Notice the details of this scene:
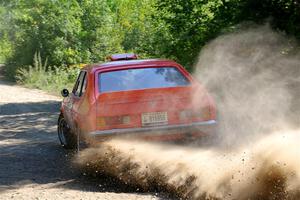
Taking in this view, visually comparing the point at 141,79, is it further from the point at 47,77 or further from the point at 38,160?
the point at 47,77

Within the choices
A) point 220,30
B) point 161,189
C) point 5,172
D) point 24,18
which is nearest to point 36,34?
point 24,18

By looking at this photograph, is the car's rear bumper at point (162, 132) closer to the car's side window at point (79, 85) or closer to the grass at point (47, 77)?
the car's side window at point (79, 85)

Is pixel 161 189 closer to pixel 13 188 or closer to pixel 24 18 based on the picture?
pixel 13 188

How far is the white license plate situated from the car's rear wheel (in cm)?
239

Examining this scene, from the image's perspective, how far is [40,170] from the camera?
335 inches

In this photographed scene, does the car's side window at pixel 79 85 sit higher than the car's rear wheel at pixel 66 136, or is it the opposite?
the car's side window at pixel 79 85

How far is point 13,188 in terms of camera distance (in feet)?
23.6

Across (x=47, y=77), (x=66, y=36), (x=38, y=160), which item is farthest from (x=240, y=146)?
(x=66, y=36)

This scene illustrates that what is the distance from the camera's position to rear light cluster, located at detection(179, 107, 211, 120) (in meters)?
7.73

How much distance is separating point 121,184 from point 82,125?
1.13 m

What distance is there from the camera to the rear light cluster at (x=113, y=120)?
24.8 ft

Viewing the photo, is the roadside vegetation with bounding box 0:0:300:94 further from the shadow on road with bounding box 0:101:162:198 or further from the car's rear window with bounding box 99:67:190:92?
the car's rear window with bounding box 99:67:190:92

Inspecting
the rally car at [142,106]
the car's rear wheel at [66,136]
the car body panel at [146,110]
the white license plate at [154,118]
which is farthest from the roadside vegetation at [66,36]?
the white license plate at [154,118]

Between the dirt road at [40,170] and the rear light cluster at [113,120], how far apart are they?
2.40 feet
